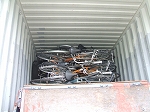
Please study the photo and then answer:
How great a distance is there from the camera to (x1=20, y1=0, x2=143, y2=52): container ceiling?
3557 mm

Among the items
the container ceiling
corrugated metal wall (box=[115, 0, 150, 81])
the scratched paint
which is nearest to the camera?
the scratched paint

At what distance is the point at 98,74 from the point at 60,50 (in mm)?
1003

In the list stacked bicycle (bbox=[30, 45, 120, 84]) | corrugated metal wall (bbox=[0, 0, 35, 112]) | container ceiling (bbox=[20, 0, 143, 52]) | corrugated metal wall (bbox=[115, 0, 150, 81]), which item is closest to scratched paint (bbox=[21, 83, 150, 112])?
corrugated metal wall (bbox=[0, 0, 35, 112])

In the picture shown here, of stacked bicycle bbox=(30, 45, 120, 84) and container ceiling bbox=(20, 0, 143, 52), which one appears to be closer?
container ceiling bbox=(20, 0, 143, 52)

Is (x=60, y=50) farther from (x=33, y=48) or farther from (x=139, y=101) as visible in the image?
(x=139, y=101)

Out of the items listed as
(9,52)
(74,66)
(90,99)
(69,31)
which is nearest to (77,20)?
(69,31)

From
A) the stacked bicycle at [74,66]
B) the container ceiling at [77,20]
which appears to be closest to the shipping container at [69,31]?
the container ceiling at [77,20]

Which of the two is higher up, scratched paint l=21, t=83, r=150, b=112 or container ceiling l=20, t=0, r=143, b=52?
container ceiling l=20, t=0, r=143, b=52

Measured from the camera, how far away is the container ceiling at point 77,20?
356 cm

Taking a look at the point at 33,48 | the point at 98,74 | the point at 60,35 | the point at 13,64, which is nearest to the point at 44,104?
the point at 13,64

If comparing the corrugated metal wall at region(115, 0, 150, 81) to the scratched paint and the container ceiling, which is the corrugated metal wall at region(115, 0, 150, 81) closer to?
the container ceiling

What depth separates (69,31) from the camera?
14.3ft

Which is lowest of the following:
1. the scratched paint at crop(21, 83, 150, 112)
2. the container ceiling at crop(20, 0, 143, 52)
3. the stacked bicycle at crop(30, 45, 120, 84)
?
the scratched paint at crop(21, 83, 150, 112)

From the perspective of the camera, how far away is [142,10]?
358 centimetres
